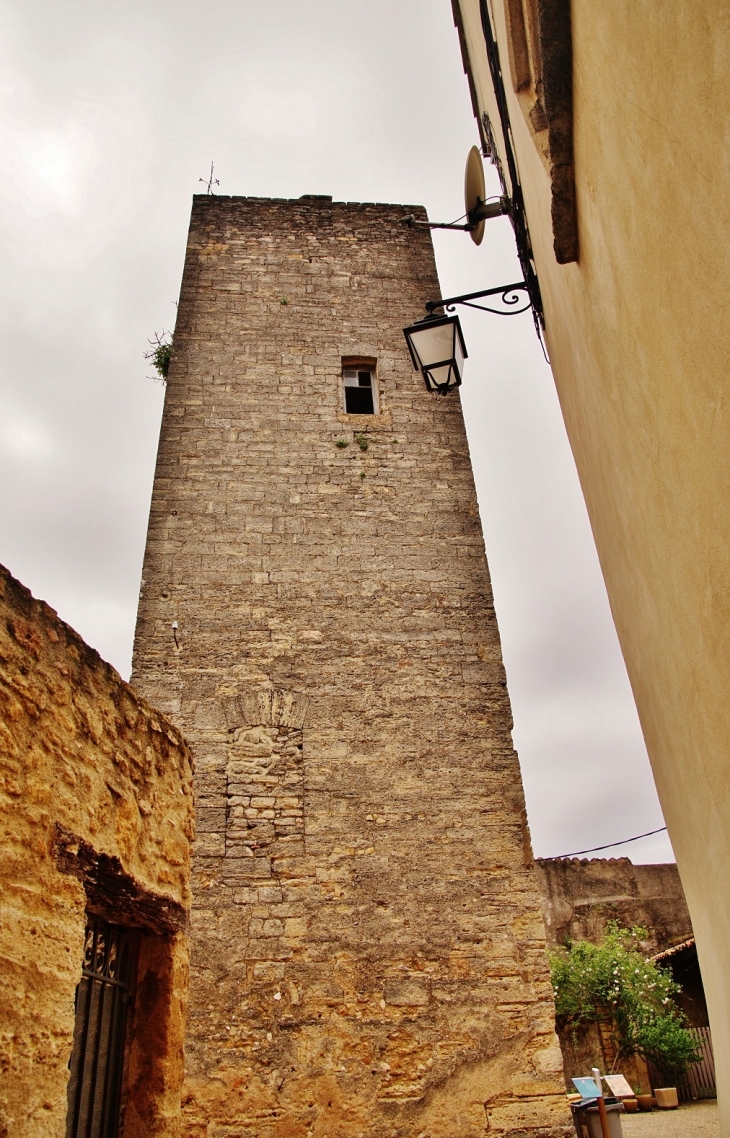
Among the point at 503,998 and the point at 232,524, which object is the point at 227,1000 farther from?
the point at 232,524

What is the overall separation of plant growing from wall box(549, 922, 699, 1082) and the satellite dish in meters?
11.8

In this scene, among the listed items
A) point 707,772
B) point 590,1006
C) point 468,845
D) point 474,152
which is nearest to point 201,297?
point 474,152

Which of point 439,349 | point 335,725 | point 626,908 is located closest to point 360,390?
point 439,349

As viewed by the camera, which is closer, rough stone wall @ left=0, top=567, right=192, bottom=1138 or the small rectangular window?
rough stone wall @ left=0, top=567, right=192, bottom=1138

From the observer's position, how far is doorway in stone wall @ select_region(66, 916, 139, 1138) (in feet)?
7.77

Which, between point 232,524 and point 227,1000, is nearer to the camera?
point 227,1000

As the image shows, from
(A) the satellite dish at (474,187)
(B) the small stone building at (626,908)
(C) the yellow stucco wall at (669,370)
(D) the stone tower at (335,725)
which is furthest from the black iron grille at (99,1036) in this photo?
(B) the small stone building at (626,908)

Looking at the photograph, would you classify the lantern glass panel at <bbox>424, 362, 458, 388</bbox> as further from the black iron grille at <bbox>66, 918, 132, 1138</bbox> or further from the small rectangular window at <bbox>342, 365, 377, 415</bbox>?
the black iron grille at <bbox>66, 918, 132, 1138</bbox>

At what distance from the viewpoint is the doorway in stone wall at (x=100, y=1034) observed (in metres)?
2.37

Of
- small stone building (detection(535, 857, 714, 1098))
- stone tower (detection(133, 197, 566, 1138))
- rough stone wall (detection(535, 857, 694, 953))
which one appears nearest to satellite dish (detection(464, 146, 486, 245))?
stone tower (detection(133, 197, 566, 1138))

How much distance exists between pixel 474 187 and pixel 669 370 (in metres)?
4.01

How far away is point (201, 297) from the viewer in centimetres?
813

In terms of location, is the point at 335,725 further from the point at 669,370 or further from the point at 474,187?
the point at 669,370

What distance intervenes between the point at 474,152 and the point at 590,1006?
13.7m
